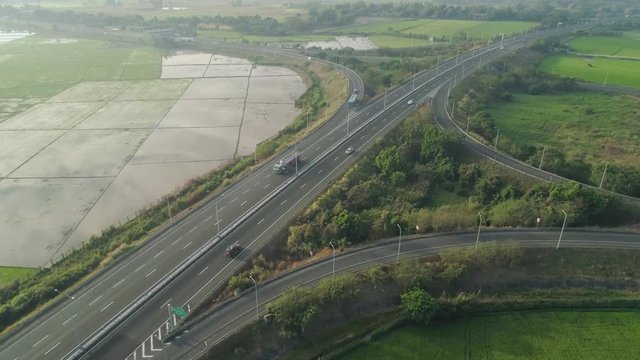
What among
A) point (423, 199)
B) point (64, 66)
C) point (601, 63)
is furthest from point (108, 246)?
point (601, 63)

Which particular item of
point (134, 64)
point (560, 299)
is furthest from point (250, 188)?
point (134, 64)

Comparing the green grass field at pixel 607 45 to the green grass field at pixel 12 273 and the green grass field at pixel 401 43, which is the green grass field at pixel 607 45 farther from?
the green grass field at pixel 12 273

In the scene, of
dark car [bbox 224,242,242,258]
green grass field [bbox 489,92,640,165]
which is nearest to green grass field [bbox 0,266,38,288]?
dark car [bbox 224,242,242,258]

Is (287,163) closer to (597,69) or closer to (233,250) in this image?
(233,250)

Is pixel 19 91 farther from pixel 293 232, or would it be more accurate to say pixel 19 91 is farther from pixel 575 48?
pixel 575 48

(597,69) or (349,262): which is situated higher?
(597,69)

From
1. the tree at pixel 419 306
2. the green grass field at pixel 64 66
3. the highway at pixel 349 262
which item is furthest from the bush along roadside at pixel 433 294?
the green grass field at pixel 64 66

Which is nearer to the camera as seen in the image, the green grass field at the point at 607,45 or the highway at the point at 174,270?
the highway at the point at 174,270
